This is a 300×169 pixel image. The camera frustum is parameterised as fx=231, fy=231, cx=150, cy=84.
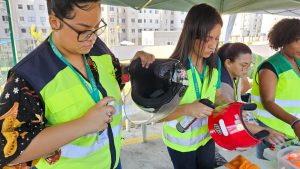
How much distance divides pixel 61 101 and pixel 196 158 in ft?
2.47

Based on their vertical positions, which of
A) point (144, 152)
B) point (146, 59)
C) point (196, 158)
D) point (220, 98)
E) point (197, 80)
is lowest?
point (144, 152)

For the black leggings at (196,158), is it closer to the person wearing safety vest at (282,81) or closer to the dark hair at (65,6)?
the person wearing safety vest at (282,81)

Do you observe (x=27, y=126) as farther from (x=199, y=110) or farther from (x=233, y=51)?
(x=233, y=51)

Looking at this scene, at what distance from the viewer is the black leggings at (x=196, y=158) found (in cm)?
111

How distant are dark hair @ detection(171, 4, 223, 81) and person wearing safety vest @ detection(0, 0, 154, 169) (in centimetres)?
42

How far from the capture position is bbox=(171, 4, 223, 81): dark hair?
999mm

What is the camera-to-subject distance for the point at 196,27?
1.01 m

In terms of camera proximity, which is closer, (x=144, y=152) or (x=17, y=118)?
(x=17, y=118)

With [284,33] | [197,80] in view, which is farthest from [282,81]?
[197,80]

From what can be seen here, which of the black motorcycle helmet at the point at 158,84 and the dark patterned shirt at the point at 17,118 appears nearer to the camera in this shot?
the dark patterned shirt at the point at 17,118

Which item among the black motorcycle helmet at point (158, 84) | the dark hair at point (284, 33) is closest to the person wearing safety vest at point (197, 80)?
the black motorcycle helmet at point (158, 84)

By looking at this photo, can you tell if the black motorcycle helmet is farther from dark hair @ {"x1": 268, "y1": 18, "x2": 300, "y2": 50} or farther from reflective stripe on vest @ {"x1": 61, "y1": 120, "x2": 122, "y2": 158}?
dark hair @ {"x1": 268, "y1": 18, "x2": 300, "y2": 50}

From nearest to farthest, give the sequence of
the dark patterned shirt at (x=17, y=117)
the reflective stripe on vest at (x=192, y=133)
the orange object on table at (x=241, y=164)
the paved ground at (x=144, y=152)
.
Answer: the dark patterned shirt at (x=17, y=117), the orange object on table at (x=241, y=164), the reflective stripe on vest at (x=192, y=133), the paved ground at (x=144, y=152)

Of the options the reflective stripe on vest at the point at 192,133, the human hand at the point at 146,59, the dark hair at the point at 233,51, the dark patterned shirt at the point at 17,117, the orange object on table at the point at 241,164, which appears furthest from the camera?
the dark hair at the point at 233,51
